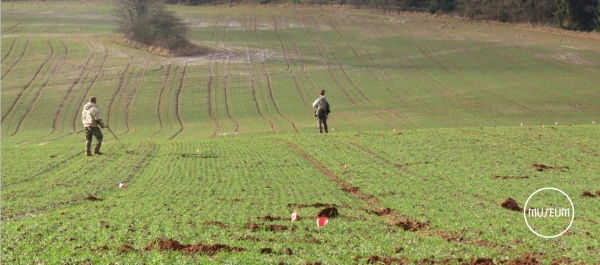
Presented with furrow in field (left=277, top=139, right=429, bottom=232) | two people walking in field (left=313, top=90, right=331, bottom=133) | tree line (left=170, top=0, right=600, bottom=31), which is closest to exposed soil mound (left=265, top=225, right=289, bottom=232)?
furrow in field (left=277, top=139, right=429, bottom=232)

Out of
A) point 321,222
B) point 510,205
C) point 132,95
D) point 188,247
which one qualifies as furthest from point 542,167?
point 132,95

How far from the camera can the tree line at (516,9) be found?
94875 mm

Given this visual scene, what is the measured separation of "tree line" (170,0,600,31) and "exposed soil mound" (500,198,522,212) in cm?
8603

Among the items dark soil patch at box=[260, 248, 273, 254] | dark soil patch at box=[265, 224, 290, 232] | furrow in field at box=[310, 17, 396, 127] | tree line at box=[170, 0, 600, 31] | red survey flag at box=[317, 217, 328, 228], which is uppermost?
dark soil patch at box=[260, 248, 273, 254]

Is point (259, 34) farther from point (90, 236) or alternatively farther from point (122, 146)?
point (90, 236)

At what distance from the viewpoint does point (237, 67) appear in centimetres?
7700

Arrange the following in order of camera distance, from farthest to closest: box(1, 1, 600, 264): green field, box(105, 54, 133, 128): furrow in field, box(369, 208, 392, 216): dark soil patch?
box(105, 54, 133, 128): furrow in field < box(369, 208, 392, 216): dark soil patch < box(1, 1, 600, 264): green field

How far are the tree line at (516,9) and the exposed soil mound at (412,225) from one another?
89.0m

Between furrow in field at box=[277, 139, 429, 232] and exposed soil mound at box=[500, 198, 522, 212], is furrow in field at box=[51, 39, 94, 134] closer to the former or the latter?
furrow in field at box=[277, 139, 429, 232]

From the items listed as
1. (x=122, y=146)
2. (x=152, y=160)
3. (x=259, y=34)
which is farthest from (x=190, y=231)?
(x=259, y=34)

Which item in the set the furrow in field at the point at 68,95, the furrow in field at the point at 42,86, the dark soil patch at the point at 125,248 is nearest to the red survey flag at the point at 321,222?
the dark soil patch at the point at 125,248

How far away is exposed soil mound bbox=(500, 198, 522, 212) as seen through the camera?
15.3 metres

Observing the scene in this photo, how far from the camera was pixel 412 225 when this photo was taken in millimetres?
13359

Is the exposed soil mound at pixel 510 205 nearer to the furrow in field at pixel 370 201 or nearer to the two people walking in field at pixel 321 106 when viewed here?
the furrow in field at pixel 370 201
